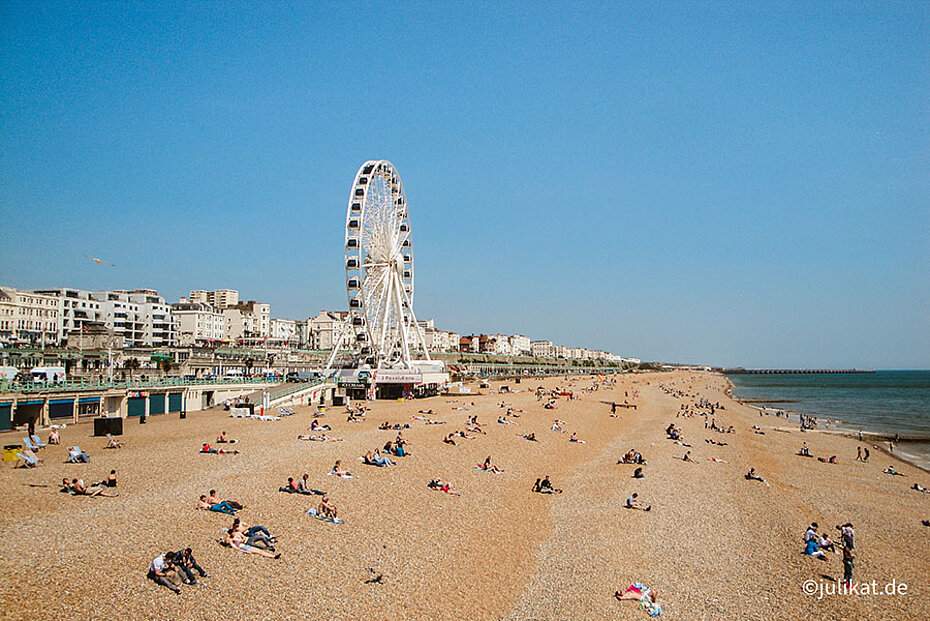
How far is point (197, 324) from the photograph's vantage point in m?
83.9

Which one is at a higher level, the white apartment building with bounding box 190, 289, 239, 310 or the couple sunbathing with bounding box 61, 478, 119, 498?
the white apartment building with bounding box 190, 289, 239, 310

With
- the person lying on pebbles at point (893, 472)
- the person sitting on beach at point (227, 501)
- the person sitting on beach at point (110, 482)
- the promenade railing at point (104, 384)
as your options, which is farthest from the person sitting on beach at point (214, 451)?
the person lying on pebbles at point (893, 472)

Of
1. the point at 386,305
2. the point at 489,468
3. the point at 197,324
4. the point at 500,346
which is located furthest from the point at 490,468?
the point at 500,346

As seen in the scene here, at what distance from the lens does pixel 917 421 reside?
133 ft

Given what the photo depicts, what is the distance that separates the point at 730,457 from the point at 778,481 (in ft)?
13.3

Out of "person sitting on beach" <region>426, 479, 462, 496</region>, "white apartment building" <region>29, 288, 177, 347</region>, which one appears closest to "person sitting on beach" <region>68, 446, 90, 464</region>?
"person sitting on beach" <region>426, 479, 462, 496</region>

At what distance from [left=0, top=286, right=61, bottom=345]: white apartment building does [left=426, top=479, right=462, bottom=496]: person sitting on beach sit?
194 ft

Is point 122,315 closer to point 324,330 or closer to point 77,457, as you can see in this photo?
point 324,330

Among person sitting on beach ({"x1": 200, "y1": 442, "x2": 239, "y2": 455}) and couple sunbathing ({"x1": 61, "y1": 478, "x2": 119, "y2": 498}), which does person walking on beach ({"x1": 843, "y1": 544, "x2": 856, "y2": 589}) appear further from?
person sitting on beach ({"x1": 200, "y1": 442, "x2": 239, "y2": 455})

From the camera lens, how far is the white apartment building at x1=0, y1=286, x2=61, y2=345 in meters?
57.9

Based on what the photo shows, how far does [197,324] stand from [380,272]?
5355cm

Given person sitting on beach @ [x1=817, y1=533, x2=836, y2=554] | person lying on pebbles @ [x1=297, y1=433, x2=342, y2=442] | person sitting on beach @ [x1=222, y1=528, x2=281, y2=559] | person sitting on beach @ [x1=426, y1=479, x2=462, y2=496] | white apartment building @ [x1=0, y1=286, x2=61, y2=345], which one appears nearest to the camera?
person sitting on beach @ [x1=222, y1=528, x2=281, y2=559]

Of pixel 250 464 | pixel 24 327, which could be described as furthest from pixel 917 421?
pixel 24 327

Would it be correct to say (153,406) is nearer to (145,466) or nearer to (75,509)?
(145,466)
